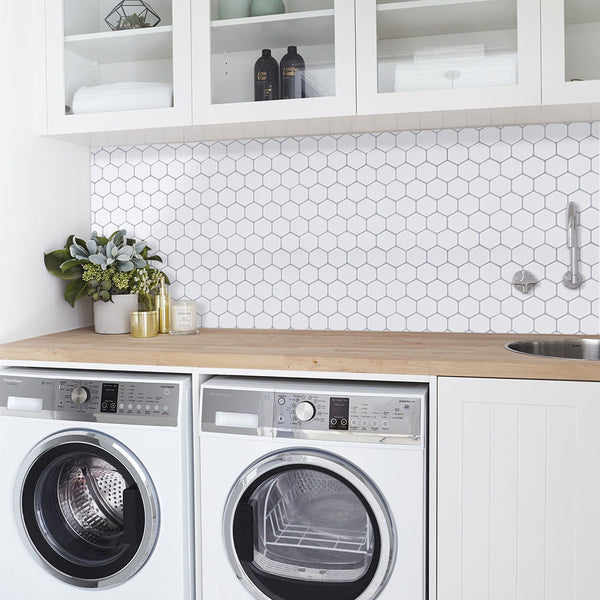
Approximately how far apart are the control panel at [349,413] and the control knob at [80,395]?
0.61 m

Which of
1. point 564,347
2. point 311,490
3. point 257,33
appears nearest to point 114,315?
point 311,490

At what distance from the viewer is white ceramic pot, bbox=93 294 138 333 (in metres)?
2.40

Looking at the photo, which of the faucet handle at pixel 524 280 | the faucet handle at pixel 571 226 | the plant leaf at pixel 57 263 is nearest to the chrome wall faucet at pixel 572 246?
the faucet handle at pixel 571 226

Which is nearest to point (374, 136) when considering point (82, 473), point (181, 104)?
point (181, 104)

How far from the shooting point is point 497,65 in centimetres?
200

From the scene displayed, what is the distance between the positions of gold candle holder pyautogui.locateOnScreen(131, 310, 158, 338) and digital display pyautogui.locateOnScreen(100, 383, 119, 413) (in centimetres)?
37

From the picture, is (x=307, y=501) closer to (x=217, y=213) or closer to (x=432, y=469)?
(x=432, y=469)

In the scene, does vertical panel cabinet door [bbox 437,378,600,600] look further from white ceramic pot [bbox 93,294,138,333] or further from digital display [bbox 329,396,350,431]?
white ceramic pot [bbox 93,294,138,333]

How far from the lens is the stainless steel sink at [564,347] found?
219 centimetres

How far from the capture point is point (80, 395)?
1996 millimetres

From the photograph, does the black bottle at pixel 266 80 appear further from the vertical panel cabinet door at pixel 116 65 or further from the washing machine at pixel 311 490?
the washing machine at pixel 311 490

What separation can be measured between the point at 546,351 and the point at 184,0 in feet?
5.64

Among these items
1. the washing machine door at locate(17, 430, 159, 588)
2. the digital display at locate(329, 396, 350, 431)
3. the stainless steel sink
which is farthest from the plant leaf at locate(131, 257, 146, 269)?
the stainless steel sink

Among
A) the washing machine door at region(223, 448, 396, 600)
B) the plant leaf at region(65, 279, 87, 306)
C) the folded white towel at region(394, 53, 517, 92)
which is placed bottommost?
the washing machine door at region(223, 448, 396, 600)
